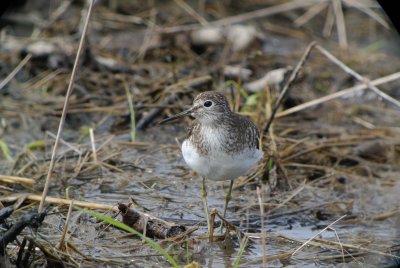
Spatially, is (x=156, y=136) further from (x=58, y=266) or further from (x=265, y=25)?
(x=265, y=25)

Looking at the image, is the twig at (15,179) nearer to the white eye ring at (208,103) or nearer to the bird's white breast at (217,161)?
the bird's white breast at (217,161)

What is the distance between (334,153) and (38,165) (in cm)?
294

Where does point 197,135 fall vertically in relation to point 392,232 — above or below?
above

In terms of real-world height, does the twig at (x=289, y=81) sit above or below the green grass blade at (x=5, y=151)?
above

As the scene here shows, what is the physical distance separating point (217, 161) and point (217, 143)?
0.46 feet

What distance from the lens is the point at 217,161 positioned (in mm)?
5070

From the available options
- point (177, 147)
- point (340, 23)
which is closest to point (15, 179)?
point (177, 147)

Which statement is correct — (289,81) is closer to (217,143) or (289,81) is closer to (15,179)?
(217,143)

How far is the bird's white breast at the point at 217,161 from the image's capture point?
5082 mm

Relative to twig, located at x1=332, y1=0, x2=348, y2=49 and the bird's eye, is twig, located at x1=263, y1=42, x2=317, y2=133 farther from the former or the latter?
twig, located at x1=332, y1=0, x2=348, y2=49

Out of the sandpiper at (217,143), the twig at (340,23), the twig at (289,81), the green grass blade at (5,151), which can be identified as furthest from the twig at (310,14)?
the sandpiper at (217,143)

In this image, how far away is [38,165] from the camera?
6.47m

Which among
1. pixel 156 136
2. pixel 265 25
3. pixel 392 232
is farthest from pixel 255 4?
pixel 392 232

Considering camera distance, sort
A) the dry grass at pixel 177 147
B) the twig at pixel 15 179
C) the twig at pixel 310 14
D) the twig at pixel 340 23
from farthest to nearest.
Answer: the twig at pixel 310 14
the twig at pixel 340 23
the twig at pixel 15 179
the dry grass at pixel 177 147
